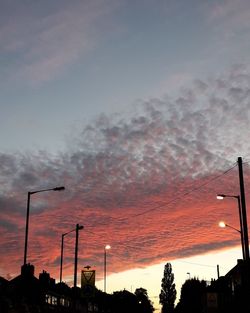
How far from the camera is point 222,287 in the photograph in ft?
265

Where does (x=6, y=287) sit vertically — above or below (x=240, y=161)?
below

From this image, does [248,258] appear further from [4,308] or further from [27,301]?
[27,301]

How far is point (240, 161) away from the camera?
88.2ft

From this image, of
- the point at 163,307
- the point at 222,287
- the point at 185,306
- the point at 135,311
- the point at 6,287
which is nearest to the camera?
the point at 6,287

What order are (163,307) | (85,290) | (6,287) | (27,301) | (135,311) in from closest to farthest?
(85,290) < (6,287) < (27,301) < (135,311) < (163,307)

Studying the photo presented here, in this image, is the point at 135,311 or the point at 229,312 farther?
the point at 135,311

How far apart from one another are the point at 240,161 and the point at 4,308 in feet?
77.7

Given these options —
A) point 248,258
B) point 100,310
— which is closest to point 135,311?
point 100,310

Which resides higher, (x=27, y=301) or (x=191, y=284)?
(x=191, y=284)

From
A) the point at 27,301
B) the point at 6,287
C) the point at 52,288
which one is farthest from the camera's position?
the point at 52,288

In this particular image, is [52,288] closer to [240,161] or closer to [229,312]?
[229,312]

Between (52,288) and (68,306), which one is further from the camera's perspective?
(68,306)

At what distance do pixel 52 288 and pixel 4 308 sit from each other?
1210 inches

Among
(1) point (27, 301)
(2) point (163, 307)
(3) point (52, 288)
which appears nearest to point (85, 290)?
(1) point (27, 301)
